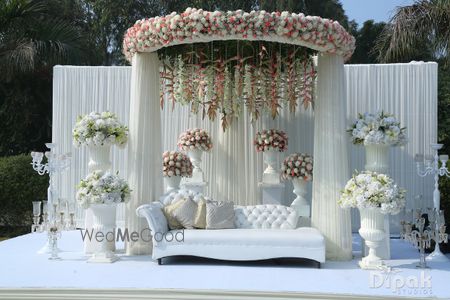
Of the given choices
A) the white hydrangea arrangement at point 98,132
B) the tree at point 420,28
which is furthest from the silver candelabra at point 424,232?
the tree at point 420,28

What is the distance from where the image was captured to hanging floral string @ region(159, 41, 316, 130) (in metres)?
6.54

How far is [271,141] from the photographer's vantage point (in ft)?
24.8

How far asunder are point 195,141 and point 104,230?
90.1 inches

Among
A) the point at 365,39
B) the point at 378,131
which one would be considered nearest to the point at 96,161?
the point at 378,131

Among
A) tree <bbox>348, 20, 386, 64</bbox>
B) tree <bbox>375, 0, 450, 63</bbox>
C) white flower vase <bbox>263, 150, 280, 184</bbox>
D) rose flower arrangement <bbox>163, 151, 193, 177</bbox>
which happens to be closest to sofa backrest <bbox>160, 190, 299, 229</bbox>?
rose flower arrangement <bbox>163, 151, 193, 177</bbox>

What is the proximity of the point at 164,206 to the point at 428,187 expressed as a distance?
4.37m

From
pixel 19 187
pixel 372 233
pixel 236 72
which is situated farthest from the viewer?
pixel 19 187

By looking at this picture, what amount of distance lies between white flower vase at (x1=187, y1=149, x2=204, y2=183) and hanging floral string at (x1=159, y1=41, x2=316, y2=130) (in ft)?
2.98

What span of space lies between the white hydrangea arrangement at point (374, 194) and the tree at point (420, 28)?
4523mm

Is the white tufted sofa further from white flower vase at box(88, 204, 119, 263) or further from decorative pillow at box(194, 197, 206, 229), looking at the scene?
white flower vase at box(88, 204, 119, 263)

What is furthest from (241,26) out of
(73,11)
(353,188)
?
(73,11)

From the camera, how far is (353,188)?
18.5 ft

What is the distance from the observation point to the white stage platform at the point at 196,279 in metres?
4.55

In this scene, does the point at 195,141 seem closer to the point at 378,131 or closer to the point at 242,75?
the point at 242,75
